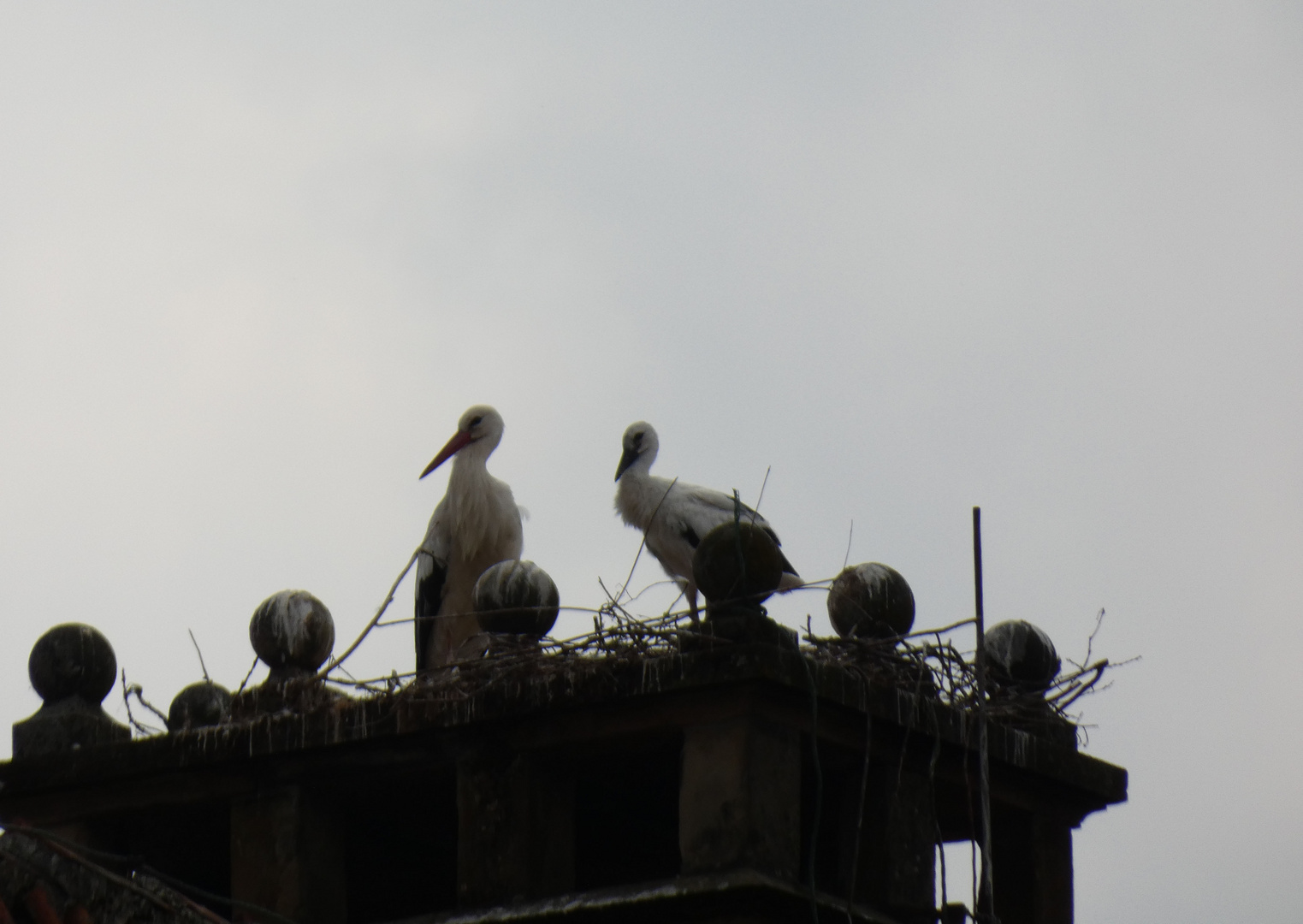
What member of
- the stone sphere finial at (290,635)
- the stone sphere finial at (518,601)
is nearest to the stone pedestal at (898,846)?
the stone sphere finial at (518,601)

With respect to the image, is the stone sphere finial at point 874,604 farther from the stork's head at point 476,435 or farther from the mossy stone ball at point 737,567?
the stork's head at point 476,435

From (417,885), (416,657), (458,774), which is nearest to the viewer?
(458,774)

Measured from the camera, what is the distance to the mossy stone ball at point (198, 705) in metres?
9.48

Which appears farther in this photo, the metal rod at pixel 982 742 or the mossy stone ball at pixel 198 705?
the mossy stone ball at pixel 198 705

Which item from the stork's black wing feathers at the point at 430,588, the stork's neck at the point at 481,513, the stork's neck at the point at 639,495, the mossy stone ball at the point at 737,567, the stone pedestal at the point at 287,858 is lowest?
the stone pedestal at the point at 287,858

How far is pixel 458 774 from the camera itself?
773 centimetres

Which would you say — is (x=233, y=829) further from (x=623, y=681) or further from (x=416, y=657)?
(x=416, y=657)

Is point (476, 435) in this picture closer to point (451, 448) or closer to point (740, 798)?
point (451, 448)

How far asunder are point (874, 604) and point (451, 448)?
504 centimetres

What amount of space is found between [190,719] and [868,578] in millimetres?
3060

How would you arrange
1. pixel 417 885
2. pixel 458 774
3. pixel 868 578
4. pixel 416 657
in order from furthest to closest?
pixel 416 657
pixel 417 885
pixel 868 578
pixel 458 774

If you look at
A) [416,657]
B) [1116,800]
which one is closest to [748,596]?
[1116,800]

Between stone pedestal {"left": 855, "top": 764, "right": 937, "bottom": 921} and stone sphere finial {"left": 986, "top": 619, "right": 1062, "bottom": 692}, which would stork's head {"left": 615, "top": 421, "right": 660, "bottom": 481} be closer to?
stone sphere finial {"left": 986, "top": 619, "right": 1062, "bottom": 692}

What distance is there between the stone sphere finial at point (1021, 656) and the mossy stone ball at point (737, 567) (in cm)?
155
